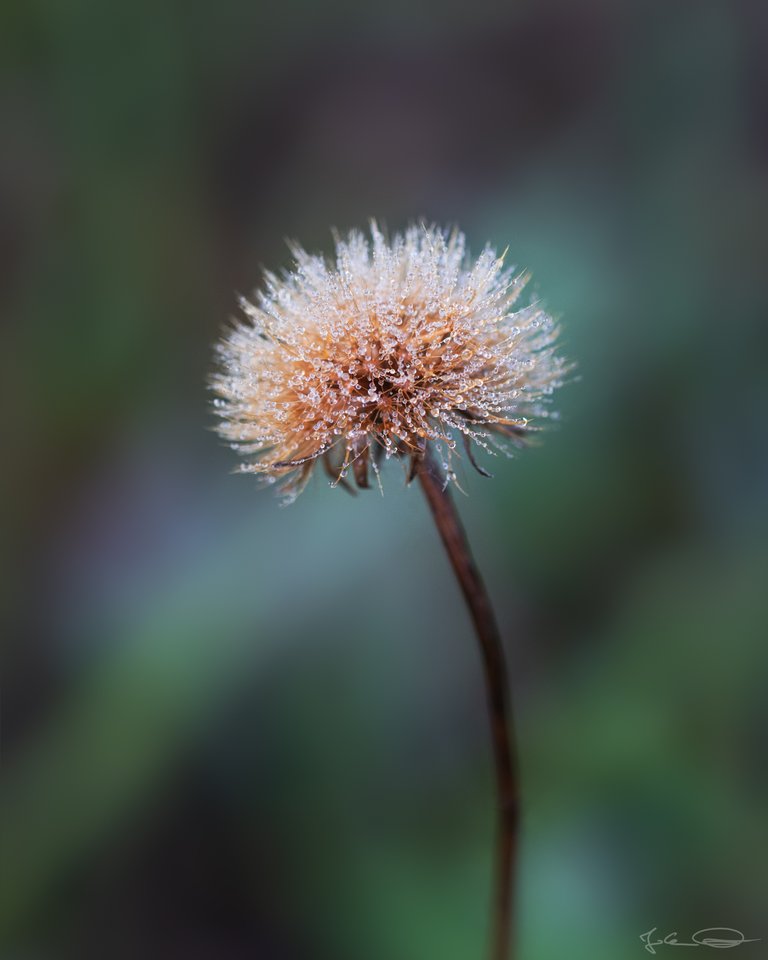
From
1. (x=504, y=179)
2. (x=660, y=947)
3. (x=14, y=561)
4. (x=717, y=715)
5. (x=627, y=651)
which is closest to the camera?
(x=660, y=947)

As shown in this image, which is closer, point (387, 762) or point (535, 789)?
point (535, 789)

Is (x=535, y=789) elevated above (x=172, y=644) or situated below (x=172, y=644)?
below

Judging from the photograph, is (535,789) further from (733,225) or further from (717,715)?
(733,225)

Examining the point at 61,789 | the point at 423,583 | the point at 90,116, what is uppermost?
the point at 90,116

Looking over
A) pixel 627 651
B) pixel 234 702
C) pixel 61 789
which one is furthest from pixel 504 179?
pixel 61 789

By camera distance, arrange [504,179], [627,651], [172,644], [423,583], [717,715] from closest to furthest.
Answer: [717,715]
[627,651]
[172,644]
[423,583]
[504,179]
